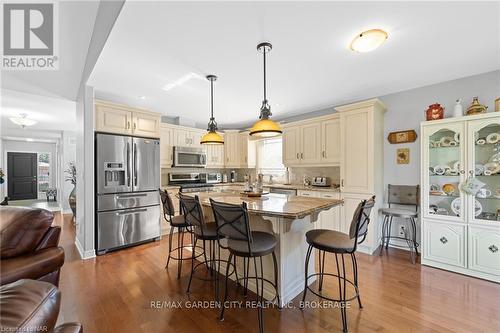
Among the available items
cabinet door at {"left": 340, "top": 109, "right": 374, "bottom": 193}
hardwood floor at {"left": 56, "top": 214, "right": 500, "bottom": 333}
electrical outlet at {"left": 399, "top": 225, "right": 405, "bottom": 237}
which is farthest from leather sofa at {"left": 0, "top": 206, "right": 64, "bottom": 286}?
electrical outlet at {"left": 399, "top": 225, "right": 405, "bottom": 237}

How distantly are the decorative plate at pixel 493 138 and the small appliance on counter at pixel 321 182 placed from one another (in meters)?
2.22

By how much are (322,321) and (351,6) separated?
8.43ft

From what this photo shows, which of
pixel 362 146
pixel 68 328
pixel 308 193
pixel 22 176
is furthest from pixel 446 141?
pixel 22 176

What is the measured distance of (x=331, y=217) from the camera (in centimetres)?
378

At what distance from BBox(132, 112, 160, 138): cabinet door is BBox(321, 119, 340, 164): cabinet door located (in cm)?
309

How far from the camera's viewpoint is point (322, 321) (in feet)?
6.16

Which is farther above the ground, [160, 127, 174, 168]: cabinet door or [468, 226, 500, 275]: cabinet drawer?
[160, 127, 174, 168]: cabinet door

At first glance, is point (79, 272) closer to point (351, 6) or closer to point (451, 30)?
point (351, 6)

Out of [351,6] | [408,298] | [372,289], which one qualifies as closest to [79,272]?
[372,289]

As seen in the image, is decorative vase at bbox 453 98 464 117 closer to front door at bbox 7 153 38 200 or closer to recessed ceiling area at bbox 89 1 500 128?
recessed ceiling area at bbox 89 1 500 128

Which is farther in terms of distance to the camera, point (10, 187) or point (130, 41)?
point (10, 187)

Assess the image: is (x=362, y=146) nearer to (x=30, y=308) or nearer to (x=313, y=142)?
(x=313, y=142)

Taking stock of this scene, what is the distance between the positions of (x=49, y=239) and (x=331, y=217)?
3734mm

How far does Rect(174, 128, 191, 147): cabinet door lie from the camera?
189 inches
